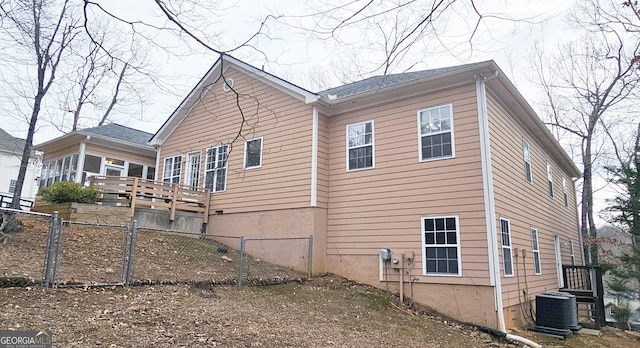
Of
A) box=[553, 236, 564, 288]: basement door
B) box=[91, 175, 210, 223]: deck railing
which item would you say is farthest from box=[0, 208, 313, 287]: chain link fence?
box=[553, 236, 564, 288]: basement door

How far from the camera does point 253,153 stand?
12.1 m

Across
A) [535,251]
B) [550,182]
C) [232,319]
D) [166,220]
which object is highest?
[550,182]

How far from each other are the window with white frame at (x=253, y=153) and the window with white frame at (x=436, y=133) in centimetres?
495

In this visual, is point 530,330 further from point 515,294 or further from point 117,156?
point 117,156

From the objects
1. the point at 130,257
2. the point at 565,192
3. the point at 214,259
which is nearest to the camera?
the point at 130,257

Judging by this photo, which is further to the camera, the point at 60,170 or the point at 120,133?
the point at 120,133

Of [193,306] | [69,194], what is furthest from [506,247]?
[69,194]

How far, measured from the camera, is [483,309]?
7.86 metres

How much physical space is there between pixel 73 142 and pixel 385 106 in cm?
1283

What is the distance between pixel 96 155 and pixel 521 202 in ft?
49.8

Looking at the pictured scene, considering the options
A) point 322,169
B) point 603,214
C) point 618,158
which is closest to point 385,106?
point 322,169

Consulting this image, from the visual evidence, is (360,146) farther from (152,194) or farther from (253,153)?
(152,194)

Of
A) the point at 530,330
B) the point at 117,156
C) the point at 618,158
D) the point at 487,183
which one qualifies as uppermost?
the point at 618,158

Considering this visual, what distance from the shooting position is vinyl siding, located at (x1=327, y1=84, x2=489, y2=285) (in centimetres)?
836
